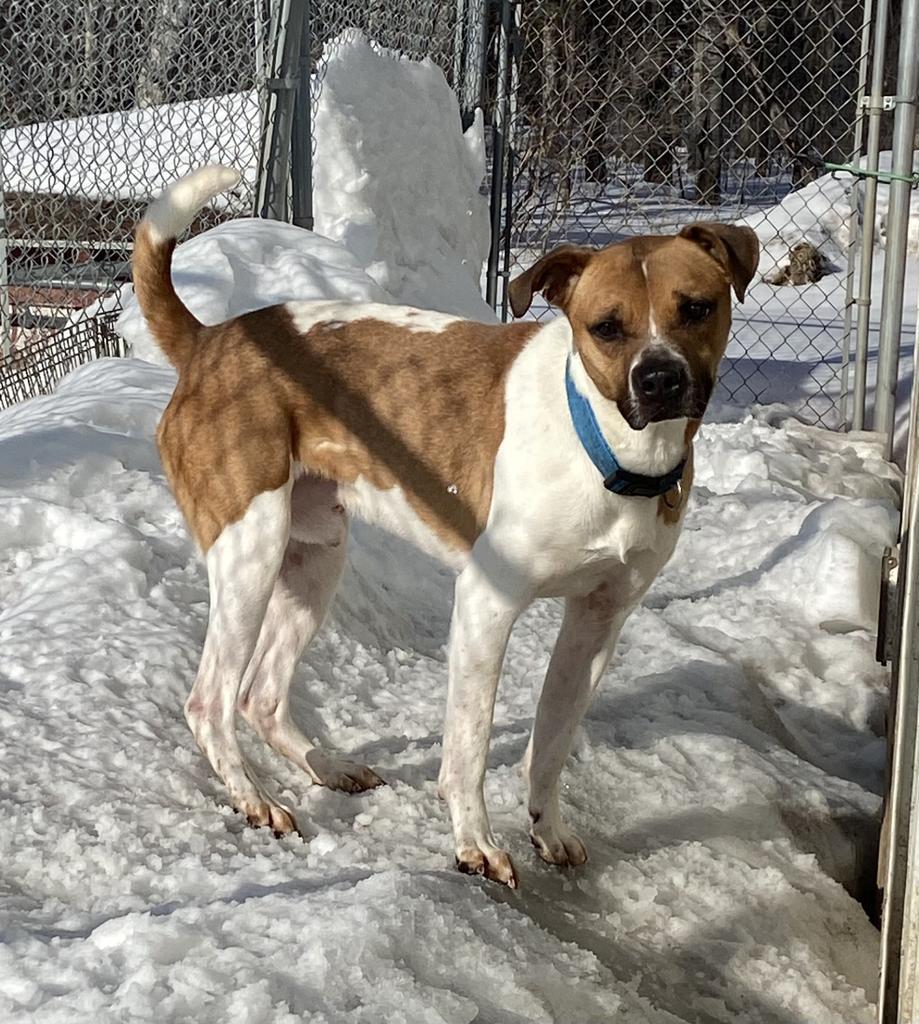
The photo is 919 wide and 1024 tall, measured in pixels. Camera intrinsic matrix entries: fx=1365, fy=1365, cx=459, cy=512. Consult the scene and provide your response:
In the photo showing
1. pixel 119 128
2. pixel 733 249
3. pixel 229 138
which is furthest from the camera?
pixel 119 128

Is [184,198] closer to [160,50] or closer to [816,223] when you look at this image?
[160,50]

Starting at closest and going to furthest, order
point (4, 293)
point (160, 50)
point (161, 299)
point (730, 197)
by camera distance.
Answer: point (161, 299) → point (4, 293) → point (160, 50) → point (730, 197)

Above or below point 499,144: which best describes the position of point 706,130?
above

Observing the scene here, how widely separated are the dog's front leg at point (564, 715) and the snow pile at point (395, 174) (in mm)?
3599

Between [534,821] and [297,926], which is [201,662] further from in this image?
[297,926]

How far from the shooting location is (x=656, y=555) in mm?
2904

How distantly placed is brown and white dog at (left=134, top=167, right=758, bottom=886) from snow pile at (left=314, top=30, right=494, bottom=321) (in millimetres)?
3174

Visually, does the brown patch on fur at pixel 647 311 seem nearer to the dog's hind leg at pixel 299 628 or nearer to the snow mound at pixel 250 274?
the dog's hind leg at pixel 299 628

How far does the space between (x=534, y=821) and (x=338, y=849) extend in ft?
1.57

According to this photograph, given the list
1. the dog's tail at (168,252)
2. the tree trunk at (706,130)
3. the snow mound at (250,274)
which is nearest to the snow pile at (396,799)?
the snow mound at (250,274)

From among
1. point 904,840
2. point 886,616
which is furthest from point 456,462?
point 886,616

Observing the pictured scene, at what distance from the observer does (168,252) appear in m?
3.35

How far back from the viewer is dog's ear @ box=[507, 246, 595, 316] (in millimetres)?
2852

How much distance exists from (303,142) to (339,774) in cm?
334
